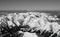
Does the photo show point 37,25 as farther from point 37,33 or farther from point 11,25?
point 11,25

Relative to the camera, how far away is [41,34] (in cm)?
577

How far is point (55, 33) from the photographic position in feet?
17.2

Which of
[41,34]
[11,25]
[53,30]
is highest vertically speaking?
[11,25]

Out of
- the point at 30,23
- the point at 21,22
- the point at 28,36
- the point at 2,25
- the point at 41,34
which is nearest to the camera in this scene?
the point at 28,36

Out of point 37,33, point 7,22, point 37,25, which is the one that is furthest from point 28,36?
point 7,22

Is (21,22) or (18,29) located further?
(21,22)

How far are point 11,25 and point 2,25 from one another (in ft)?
2.45

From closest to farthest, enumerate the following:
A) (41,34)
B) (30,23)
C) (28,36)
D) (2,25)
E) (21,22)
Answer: (28,36)
(41,34)
(2,25)
(30,23)
(21,22)

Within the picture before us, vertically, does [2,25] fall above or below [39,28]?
above

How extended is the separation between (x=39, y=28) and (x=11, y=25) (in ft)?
7.94

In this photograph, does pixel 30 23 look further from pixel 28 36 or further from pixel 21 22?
pixel 28 36

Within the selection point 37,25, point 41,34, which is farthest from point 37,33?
point 37,25

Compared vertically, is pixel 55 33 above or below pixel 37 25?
below

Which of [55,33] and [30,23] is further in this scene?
[30,23]
